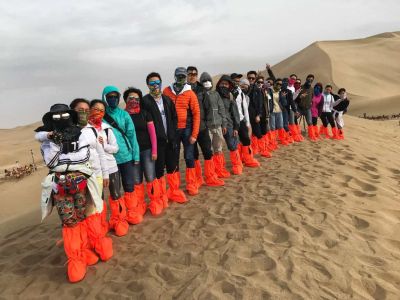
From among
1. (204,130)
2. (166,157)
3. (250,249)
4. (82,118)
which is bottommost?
(250,249)

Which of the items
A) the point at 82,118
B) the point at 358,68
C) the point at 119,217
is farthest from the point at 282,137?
the point at 358,68

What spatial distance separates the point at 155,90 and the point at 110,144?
Answer: 4.39ft

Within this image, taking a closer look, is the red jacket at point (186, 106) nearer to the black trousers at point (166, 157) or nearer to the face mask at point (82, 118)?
the black trousers at point (166, 157)

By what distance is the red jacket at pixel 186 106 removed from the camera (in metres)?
5.98

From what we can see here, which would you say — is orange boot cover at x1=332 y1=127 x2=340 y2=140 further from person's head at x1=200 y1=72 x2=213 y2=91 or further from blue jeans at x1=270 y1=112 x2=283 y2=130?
person's head at x1=200 y1=72 x2=213 y2=91

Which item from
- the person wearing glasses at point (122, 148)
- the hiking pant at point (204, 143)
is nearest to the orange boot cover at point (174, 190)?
the hiking pant at point (204, 143)

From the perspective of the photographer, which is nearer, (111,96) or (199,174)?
(111,96)

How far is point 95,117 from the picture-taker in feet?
15.1

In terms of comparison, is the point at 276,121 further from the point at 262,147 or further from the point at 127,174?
the point at 127,174

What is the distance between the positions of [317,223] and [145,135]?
2.87 meters

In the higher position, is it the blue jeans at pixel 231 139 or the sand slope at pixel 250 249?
the blue jeans at pixel 231 139

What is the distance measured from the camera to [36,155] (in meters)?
22.3

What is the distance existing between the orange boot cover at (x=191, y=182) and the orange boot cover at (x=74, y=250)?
8.86 ft

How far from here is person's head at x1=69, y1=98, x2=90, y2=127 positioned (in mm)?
4371
